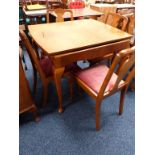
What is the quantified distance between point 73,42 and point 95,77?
0.37 metres

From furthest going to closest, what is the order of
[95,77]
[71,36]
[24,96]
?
[71,36] < [95,77] < [24,96]

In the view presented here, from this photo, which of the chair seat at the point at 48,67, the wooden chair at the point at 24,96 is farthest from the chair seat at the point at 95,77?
the wooden chair at the point at 24,96

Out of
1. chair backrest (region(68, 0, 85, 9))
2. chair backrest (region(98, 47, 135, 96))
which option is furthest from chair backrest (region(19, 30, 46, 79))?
chair backrest (region(68, 0, 85, 9))

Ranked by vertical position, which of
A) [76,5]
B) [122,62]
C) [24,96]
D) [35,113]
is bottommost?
[35,113]

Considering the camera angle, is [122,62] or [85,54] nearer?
[122,62]

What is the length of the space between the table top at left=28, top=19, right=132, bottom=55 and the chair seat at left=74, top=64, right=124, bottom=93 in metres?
0.26

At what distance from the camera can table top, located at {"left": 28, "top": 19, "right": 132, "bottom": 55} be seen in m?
1.45

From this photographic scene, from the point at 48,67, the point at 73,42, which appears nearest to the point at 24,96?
the point at 48,67

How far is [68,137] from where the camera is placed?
60.4 inches

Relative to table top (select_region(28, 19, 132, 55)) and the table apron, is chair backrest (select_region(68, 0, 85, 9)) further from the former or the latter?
the table apron

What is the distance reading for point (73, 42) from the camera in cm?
154

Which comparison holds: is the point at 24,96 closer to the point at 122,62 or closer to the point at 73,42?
the point at 73,42

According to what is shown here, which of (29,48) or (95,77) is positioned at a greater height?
(29,48)
